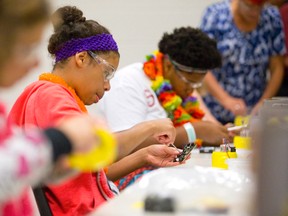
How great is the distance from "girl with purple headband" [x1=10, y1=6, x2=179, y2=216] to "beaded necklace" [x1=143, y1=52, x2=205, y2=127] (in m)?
0.41

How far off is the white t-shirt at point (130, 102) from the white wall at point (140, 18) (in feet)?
5.92

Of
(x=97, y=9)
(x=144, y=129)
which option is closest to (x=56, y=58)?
(x=144, y=129)

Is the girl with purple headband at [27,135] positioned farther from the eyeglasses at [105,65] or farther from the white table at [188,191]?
the eyeglasses at [105,65]

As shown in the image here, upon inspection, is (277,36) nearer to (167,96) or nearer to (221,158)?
(167,96)

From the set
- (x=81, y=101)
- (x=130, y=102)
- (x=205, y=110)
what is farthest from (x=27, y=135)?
(x=205, y=110)

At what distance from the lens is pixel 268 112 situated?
1231 millimetres

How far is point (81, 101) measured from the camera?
2.31 metres

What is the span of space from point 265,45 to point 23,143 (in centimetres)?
342

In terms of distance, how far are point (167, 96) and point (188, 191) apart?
1698 millimetres

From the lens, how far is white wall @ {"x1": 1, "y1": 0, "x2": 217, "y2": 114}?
5039 mm

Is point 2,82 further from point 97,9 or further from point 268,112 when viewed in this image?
point 97,9

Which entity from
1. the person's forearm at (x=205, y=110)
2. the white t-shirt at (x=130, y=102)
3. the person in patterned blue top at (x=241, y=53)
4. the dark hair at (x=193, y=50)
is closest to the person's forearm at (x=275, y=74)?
the person in patterned blue top at (x=241, y=53)

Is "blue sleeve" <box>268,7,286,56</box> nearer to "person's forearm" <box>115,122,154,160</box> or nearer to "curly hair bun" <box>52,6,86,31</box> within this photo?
"person's forearm" <box>115,122,154,160</box>

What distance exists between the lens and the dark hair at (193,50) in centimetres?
333
